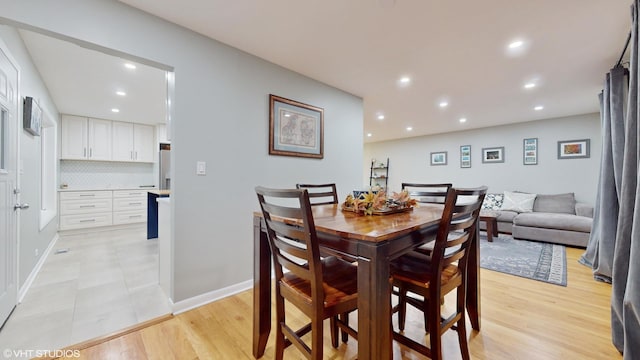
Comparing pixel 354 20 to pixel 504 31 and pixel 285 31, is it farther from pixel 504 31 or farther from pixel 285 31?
pixel 504 31

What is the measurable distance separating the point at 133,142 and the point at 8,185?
4.28 metres

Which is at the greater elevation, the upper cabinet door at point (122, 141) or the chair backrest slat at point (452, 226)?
the upper cabinet door at point (122, 141)

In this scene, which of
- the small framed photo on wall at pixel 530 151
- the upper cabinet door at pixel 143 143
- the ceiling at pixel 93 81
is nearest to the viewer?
the ceiling at pixel 93 81

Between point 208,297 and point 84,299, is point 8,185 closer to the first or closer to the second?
point 84,299

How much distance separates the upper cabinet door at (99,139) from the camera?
16.7 feet

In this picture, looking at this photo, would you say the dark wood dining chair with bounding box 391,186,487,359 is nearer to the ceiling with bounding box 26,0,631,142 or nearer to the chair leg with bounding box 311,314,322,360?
the chair leg with bounding box 311,314,322,360

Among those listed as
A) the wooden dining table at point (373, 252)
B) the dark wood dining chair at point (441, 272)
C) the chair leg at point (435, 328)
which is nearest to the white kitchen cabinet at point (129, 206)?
the wooden dining table at point (373, 252)

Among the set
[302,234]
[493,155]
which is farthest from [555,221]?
[302,234]

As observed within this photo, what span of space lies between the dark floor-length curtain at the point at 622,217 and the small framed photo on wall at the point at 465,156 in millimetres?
3279

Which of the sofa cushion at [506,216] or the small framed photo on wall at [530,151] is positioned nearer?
the sofa cushion at [506,216]

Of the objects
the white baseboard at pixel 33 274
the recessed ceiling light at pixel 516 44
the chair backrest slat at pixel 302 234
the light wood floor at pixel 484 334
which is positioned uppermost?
the recessed ceiling light at pixel 516 44

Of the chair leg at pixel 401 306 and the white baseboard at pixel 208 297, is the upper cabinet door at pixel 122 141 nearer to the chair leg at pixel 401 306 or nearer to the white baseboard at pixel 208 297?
the white baseboard at pixel 208 297

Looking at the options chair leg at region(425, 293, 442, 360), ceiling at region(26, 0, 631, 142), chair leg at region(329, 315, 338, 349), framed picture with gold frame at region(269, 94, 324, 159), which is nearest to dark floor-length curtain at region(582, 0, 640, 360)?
ceiling at region(26, 0, 631, 142)

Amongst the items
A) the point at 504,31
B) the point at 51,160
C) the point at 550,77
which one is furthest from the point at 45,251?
the point at 550,77
